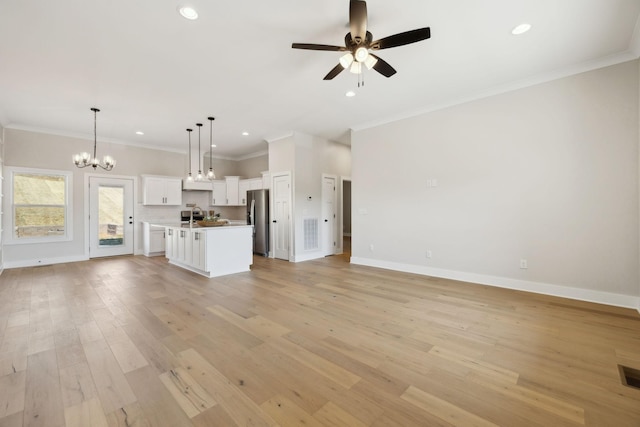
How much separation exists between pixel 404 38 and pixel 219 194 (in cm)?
730

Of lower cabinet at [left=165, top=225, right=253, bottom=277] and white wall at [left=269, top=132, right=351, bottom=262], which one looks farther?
white wall at [left=269, top=132, right=351, bottom=262]

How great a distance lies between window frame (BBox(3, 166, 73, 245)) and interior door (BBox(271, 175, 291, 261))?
4643 millimetres

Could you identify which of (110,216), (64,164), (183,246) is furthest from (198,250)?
(64,164)

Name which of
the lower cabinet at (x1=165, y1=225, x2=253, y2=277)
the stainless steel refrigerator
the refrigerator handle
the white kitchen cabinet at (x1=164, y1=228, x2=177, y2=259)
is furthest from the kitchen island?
the refrigerator handle

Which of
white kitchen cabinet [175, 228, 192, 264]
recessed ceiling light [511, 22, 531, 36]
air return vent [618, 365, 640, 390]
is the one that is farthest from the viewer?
white kitchen cabinet [175, 228, 192, 264]

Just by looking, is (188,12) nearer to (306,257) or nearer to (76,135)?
(306,257)

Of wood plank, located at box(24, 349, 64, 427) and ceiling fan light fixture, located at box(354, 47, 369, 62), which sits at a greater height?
ceiling fan light fixture, located at box(354, 47, 369, 62)

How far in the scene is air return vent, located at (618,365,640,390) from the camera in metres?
1.92

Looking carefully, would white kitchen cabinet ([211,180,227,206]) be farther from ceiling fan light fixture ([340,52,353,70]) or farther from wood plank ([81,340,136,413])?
ceiling fan light fixture ([340,52,353,70])

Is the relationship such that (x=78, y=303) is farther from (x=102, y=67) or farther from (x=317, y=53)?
(x=317, y=53)

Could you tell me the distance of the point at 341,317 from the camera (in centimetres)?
305

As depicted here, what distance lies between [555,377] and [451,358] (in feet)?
2.22

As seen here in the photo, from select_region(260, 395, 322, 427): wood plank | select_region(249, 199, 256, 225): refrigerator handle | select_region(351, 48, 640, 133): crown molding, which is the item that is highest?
select_region(351, 48, 640, 133): crown molding

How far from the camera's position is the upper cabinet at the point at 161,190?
7.21 metres
